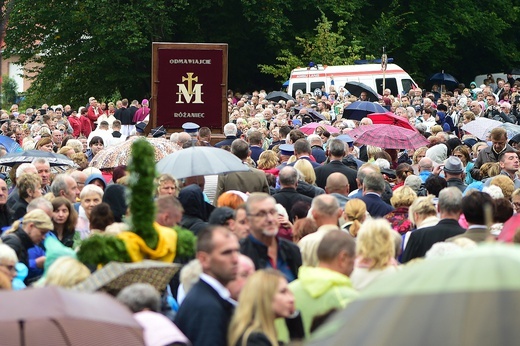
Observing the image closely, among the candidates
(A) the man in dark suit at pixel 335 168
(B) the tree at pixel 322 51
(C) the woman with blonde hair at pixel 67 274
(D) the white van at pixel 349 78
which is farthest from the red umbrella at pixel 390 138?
(B) the tree at pixel 322 51

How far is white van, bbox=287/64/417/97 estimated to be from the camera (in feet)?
111

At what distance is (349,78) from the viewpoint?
33844 mm

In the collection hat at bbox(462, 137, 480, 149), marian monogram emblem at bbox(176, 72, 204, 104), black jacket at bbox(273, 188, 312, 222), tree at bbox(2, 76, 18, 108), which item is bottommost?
tree at bbox(2, 76, 18, 108)

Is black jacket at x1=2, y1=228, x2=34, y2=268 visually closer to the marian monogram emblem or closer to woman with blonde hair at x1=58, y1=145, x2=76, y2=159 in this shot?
woman with blonde hair at x1=58, y1=145, x2=76, y2=159

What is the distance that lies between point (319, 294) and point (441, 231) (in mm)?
2987

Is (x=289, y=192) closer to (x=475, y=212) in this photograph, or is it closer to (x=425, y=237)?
(x=425, y=237)

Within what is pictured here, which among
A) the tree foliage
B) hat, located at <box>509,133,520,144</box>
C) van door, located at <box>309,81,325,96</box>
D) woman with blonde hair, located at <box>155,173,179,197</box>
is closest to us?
woman with blonde hair, located at <box>155,173,179,197</box>

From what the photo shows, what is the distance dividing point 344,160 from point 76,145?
3995mm

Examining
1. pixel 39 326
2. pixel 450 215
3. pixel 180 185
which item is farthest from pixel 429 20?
pixel 39 326

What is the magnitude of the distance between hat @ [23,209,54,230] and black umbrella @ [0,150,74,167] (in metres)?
4.88

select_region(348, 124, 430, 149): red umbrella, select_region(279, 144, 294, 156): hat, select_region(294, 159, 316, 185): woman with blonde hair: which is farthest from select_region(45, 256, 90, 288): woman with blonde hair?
select_region(348, 124, 430, 149): red umbrella

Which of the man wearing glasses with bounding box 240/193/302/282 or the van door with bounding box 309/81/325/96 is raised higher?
the van door with bounding box 309/81/325/96

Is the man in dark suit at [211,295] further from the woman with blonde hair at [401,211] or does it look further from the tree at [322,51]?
the tree at [322,51]

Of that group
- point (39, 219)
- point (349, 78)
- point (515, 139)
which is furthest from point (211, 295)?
point (349, 78)
